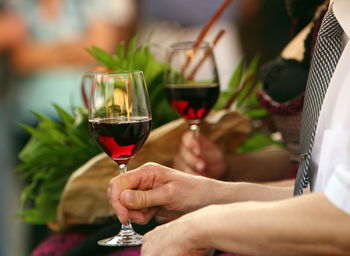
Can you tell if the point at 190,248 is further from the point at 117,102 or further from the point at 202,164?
the point at 202,164

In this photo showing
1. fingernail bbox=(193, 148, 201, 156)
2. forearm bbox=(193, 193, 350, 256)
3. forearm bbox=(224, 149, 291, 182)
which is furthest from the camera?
forearm bbox=(224, 149, 291, 182)

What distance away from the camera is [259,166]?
6.97 ft

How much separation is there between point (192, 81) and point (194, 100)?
4.1 inches

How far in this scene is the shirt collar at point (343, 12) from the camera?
1.21 metres

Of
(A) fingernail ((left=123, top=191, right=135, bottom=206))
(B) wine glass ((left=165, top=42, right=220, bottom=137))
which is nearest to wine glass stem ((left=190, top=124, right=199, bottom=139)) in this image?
(B) wine glass ((left=165, top=42, right=220, bottom=137))

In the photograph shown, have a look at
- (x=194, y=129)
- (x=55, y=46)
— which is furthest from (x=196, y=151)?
(x=55, y=46)

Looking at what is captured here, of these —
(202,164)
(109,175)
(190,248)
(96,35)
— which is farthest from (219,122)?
(96,35)

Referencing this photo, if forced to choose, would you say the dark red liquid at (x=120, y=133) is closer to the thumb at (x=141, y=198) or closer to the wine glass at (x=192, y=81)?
→ the thumb at (x=141, y=198)

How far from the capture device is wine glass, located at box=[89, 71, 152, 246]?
4.28 feet

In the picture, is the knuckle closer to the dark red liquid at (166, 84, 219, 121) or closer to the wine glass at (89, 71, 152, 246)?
the wine glass at (89, 71, 152, 246)

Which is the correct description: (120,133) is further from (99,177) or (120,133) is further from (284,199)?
(99,177)

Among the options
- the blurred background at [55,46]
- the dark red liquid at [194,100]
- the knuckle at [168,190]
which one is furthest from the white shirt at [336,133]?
the blurred background at [55,46]

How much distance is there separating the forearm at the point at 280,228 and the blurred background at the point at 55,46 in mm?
3206

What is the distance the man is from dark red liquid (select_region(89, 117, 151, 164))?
0.05 metres
